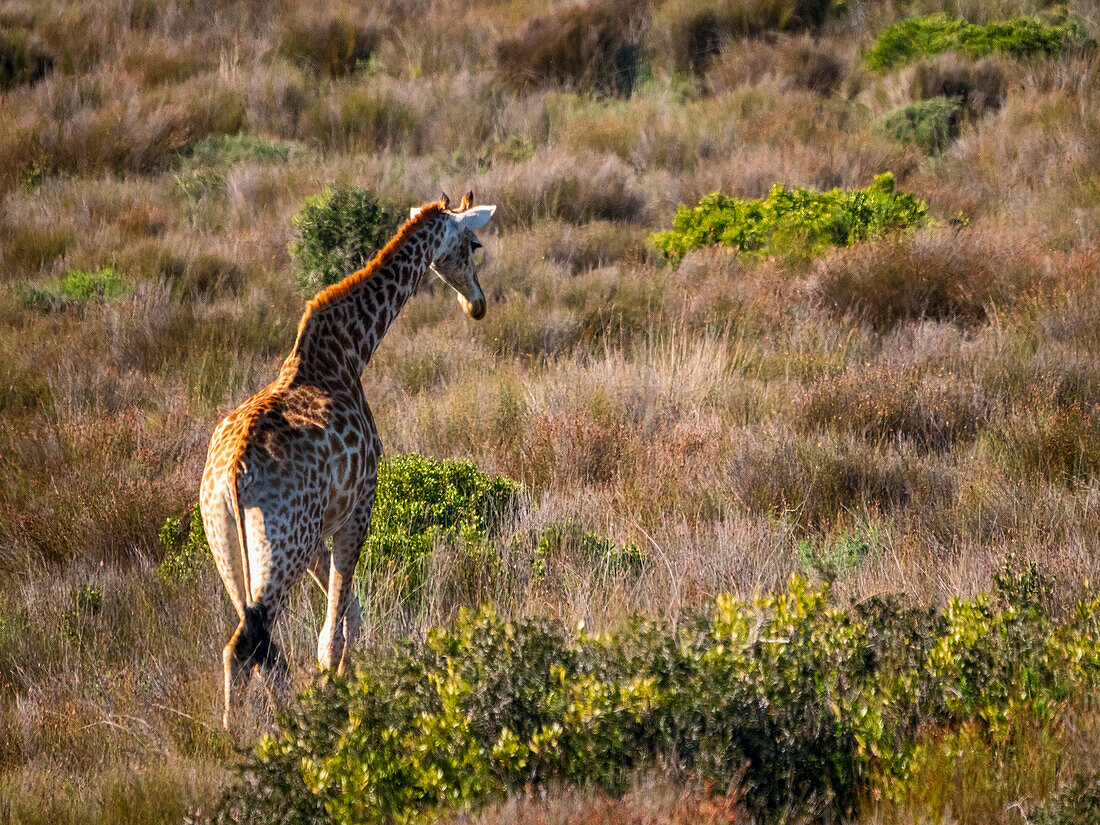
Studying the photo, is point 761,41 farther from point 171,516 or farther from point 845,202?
point 171,516

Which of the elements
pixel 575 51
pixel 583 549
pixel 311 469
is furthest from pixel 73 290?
pixel 575 51

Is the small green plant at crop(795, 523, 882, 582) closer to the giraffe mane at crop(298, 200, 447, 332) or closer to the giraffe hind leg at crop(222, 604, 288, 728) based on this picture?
the giraffe mane at crop(298, 200, 447, 332)

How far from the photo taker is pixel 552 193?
11.7 meters

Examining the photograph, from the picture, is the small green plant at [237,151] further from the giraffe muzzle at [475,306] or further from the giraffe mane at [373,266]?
the giraffe mane at [373,266]

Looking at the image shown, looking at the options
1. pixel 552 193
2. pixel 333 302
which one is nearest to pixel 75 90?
pixel 552 193

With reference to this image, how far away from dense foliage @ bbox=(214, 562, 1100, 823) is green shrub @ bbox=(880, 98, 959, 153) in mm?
11754

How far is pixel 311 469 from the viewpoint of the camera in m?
3.06

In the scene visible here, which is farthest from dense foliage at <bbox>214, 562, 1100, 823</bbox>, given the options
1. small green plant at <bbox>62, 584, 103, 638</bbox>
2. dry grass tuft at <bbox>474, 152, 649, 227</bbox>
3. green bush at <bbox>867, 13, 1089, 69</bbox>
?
green bush at <bbox>867, 13, 1089, 69</bbox>

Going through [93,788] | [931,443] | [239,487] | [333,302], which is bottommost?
[931,443]

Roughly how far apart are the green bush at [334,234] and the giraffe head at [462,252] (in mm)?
5049

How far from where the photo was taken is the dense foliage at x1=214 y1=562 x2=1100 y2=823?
2.55 metres

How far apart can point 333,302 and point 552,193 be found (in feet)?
27.5

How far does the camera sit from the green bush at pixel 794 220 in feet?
29.8

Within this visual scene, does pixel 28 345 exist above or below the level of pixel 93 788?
below
